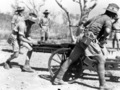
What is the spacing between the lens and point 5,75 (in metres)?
6.10

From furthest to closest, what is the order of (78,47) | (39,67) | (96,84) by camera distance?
1. (39,67)
2. (96,84)
3. (78,47)

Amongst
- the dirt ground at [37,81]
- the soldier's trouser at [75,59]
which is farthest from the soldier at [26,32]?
the soldier's trouser at [75,59]

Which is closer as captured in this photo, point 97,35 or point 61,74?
point 97,35

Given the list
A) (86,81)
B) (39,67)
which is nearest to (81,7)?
(39,67)

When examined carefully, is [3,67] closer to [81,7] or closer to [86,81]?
[86,81]

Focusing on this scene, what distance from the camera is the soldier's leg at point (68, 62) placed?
5113 millimetres

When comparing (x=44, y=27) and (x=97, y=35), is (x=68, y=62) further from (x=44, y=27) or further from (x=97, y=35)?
(x=44, y=27)

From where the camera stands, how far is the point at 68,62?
516 centimetres

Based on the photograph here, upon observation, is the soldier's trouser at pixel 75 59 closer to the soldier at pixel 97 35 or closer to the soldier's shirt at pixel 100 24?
the soldier at pixel 97 35

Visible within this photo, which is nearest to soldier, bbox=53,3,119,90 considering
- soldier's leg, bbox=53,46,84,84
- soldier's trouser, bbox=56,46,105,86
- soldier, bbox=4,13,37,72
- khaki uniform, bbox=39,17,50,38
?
soldier's trouser, bbox=56,46,105,86

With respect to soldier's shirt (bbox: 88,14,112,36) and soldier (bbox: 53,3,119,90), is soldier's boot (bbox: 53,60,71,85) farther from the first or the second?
soldier's shirt (bbox: 88,14,112,36)

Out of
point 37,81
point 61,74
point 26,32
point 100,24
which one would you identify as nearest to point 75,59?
point 61,74

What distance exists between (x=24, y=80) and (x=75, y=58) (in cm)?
149

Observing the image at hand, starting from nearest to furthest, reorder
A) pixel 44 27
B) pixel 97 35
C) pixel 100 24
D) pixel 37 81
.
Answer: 1. pixel 100 24
2. pixel 97 35
3. pixel 37 81
4. pixel 44 27
